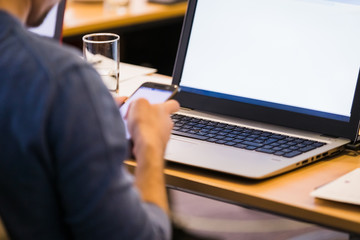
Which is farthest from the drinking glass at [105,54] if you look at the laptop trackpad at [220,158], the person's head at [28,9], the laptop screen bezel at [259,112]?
the person's head at [28,9]

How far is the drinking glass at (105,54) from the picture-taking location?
166 centimetres

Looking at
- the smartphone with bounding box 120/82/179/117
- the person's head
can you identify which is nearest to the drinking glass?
the smartphone with bounding box 120/82/179/117

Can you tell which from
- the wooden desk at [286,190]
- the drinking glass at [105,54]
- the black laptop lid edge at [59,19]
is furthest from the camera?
the black laptop lid edge at [59,19]

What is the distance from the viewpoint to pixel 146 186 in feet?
3.07

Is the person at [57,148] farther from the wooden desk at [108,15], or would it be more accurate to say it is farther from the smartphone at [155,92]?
the wooden desk at [108,15]

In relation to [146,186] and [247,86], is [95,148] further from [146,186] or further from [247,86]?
[247,86]

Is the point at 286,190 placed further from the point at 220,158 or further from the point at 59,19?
the point at 59,19

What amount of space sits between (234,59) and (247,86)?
75mm

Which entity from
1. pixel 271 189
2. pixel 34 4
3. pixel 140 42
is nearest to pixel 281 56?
pixel 271 189

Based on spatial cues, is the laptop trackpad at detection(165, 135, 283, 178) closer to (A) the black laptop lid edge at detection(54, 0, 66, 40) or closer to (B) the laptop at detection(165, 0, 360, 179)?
(B) the laptop at detection(165, 0, 360, 179)

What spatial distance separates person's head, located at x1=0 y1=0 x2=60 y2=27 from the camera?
0.80 meters

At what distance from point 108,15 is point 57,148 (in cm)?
241

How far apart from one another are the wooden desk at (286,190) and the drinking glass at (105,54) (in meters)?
0.48

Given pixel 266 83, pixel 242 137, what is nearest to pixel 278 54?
pixel 266 83
